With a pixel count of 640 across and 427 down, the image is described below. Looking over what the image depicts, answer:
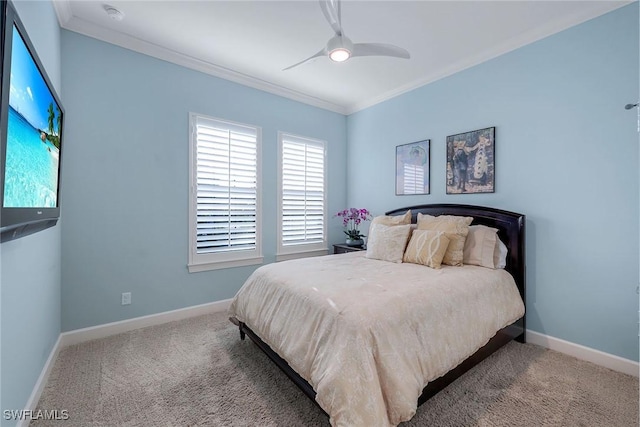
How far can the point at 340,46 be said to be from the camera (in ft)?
6.46

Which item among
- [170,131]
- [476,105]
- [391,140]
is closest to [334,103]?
[391,140]

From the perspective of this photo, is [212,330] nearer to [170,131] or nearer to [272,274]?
[272,274]

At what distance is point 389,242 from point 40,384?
287cm

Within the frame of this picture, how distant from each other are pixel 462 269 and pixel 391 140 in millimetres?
2176

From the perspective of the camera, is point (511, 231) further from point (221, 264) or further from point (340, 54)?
point (221, 264)

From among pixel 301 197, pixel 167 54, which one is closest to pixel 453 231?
pixel 301 197

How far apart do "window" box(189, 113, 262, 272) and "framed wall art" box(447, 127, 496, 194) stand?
A: 7.79 feet

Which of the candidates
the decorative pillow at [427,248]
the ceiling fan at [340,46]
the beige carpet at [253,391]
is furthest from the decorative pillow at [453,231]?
the ceiling fan at [340,46]

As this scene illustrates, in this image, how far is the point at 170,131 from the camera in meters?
3.05

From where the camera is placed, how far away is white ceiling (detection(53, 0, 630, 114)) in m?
2.29

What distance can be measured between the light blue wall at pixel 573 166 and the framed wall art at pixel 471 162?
72 millimetres

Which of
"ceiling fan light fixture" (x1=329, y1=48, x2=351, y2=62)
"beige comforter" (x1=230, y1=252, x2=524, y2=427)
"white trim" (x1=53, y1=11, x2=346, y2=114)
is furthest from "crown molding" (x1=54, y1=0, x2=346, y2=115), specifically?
"beige comforter" (x1=230, y1=252, x2=524, y2=427)

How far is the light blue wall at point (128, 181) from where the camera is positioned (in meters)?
2.55

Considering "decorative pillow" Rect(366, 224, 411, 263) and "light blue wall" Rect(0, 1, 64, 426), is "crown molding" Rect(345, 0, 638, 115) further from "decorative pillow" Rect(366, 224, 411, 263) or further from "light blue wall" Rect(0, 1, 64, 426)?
"light blue wall" Rect(0, 1, 64, 426)
